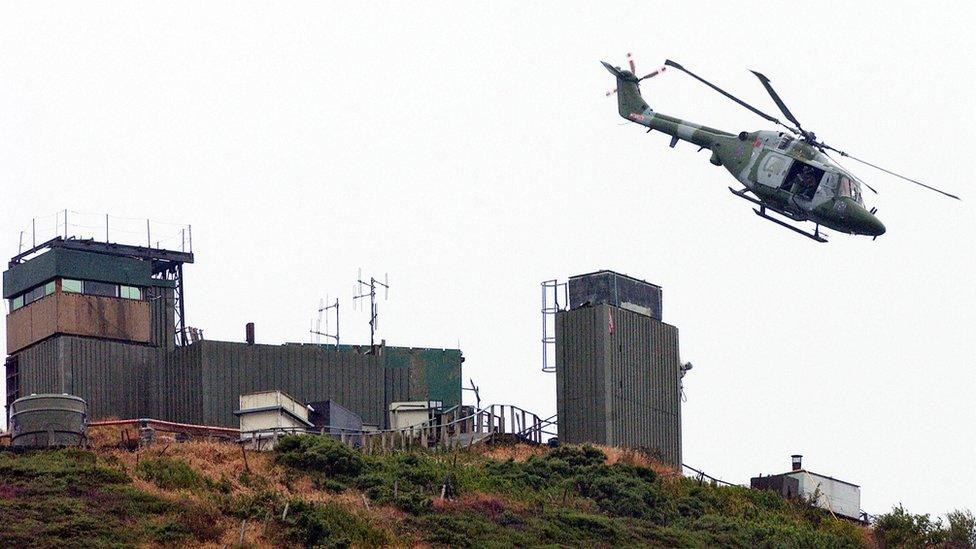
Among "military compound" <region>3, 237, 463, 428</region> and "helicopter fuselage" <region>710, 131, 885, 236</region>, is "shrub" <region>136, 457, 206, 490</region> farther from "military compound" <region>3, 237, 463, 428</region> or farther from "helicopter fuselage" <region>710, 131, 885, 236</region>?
"helicopter fuselage" <region>710, 131, 885, 236</region>

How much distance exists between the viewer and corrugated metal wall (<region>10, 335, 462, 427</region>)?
5453 centimetres

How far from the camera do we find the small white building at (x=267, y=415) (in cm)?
4866

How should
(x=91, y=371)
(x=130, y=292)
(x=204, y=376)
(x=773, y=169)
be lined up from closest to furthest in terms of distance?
1. (x=773, y=169)
2. (x=204, y=376)
3. (x=91, y=371)
4. (x=130, y=292)

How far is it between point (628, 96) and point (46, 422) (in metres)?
22.3

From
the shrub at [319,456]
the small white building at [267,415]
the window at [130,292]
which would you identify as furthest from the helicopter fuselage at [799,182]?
the window at [130,292]

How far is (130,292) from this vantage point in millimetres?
56656

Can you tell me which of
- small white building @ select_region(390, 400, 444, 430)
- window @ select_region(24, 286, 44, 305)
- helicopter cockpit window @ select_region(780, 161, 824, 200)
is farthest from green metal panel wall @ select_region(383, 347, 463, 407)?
Answer: helicopter cockpit window @ select_region(780, 161, 824, 200)

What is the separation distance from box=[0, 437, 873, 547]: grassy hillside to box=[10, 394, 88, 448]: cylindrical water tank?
610 millimetres

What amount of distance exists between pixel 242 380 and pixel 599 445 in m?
10.2

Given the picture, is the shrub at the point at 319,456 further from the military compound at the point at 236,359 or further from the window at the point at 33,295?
the window at the point at 33,295

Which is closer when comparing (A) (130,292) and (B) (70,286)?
(B) (70,286)

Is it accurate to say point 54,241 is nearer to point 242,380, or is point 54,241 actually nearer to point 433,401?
point 242,380

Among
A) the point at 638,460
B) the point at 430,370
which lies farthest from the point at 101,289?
the point at 638,460

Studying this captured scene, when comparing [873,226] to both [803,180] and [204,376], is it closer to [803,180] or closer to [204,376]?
[803,180]
